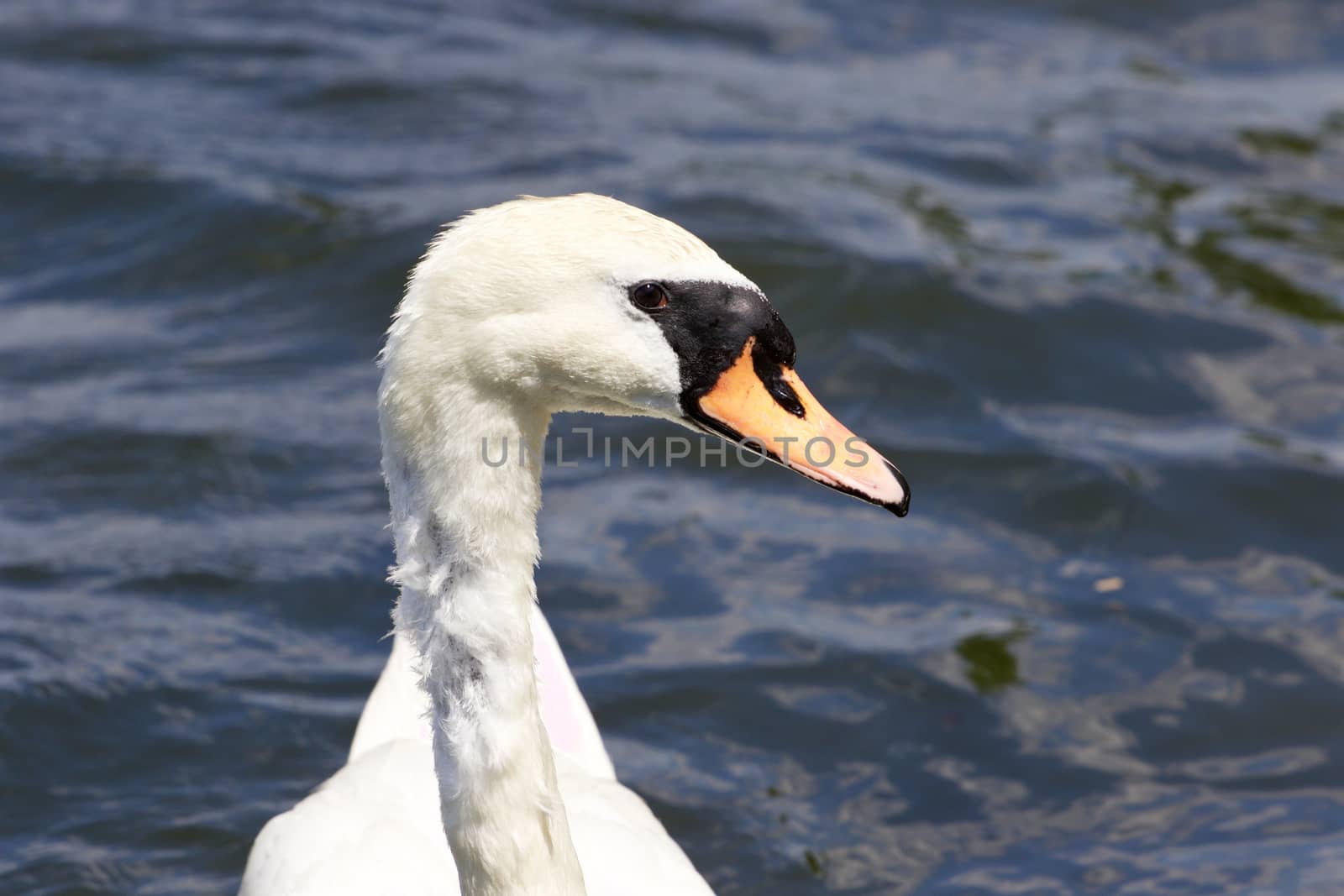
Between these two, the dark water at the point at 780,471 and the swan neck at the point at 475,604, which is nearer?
the swan neck at the point at 475,604

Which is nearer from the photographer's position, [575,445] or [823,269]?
[575,445]

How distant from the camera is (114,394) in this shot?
23.9 ft

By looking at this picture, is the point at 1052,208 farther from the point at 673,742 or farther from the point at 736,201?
the point at 673,742

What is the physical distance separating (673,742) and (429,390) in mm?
2763

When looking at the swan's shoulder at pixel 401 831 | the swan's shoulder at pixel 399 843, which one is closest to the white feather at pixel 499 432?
the swan's shoulder at pixel 401 831

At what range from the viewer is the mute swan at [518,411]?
304 cm

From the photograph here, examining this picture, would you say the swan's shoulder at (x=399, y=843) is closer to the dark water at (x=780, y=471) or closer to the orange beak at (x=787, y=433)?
the dark water at (x=780, y=471)

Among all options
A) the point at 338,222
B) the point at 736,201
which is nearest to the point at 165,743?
the point at 338,222

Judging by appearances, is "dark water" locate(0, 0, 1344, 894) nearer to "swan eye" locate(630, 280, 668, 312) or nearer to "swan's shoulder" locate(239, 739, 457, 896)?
"swan's shoulder" locate(239, 739, 457, 896)

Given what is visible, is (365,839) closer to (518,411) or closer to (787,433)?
(518,411)

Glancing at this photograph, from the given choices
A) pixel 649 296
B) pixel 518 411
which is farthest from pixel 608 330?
pixel 518 411

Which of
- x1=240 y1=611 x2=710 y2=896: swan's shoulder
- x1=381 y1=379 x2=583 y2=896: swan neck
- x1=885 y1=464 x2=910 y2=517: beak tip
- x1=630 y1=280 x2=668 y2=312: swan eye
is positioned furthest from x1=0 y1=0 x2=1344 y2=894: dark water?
x1=630 y1=280 x2=668 y2=312: swan eye

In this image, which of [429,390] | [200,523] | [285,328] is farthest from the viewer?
[285,328]

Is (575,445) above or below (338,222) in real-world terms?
below
